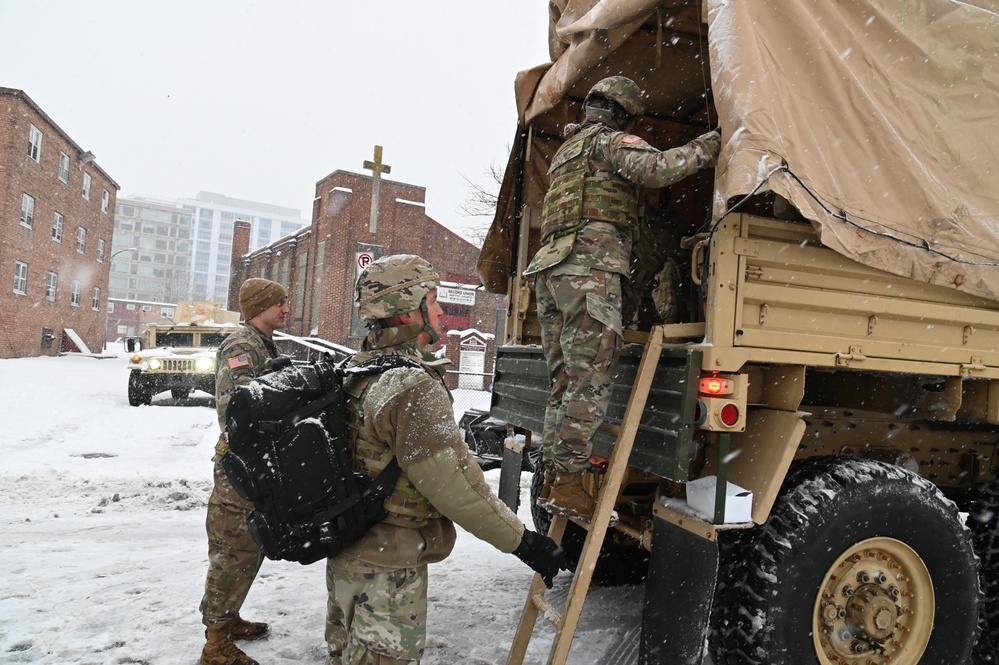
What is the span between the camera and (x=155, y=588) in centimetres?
418

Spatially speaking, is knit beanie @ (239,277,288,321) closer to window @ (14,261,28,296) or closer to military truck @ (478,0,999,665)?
military truck @ (478,0,999,665)

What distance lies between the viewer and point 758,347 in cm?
261

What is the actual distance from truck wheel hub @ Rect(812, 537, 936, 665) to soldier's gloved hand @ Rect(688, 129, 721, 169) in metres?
1.62

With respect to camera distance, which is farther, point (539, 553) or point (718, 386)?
point (718, 386)

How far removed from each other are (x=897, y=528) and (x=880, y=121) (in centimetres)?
164

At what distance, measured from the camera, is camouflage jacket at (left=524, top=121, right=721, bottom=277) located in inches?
108

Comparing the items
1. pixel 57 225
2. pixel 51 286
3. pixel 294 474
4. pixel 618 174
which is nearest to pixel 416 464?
pixel 294 474

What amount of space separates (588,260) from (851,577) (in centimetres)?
167

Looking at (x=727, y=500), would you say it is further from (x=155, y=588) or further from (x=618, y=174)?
(x=155, y=588)

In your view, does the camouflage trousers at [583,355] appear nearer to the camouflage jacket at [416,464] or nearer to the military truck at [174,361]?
the camouflage jacket at [416,464]

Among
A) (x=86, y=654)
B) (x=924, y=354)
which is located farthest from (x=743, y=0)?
(x=86, y=654)

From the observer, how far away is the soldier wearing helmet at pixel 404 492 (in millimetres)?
2066

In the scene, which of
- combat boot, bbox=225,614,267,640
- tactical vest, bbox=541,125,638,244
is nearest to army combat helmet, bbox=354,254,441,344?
tactical vest, bbox=541,125,638,244

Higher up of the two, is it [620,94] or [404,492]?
[620,94]
